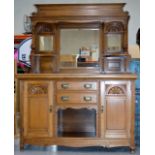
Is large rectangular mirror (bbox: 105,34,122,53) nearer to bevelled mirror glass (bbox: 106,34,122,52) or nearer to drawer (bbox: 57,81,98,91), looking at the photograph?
bevelled mirror glass (bbox: 106,34,122,52)

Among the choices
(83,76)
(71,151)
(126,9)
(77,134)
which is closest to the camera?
(83,76)

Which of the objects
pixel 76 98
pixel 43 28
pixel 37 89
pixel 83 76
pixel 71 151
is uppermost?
pixel 43 28

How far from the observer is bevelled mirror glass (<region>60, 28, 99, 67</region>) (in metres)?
3.41

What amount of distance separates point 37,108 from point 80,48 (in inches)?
40.1

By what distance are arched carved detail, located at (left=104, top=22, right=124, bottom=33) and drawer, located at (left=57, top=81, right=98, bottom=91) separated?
0.87m

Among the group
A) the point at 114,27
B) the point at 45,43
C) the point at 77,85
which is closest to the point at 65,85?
the point at 77,85

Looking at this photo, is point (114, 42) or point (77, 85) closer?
point (77, 85)

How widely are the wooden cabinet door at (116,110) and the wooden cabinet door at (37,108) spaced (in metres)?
0.65

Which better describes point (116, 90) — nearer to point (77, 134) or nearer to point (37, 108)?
point (77, 134)

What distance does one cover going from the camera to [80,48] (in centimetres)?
341

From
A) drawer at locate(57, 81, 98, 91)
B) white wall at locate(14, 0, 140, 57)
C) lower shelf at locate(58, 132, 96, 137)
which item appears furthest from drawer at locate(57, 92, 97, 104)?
white wall at locate(14, 0, 140, 57)

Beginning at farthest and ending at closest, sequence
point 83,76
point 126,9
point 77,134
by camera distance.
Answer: point 126,9, point 77,134, point 83,76

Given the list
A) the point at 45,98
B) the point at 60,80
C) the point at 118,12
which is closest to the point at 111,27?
the point at 118,12

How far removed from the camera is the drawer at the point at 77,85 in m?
2.96
